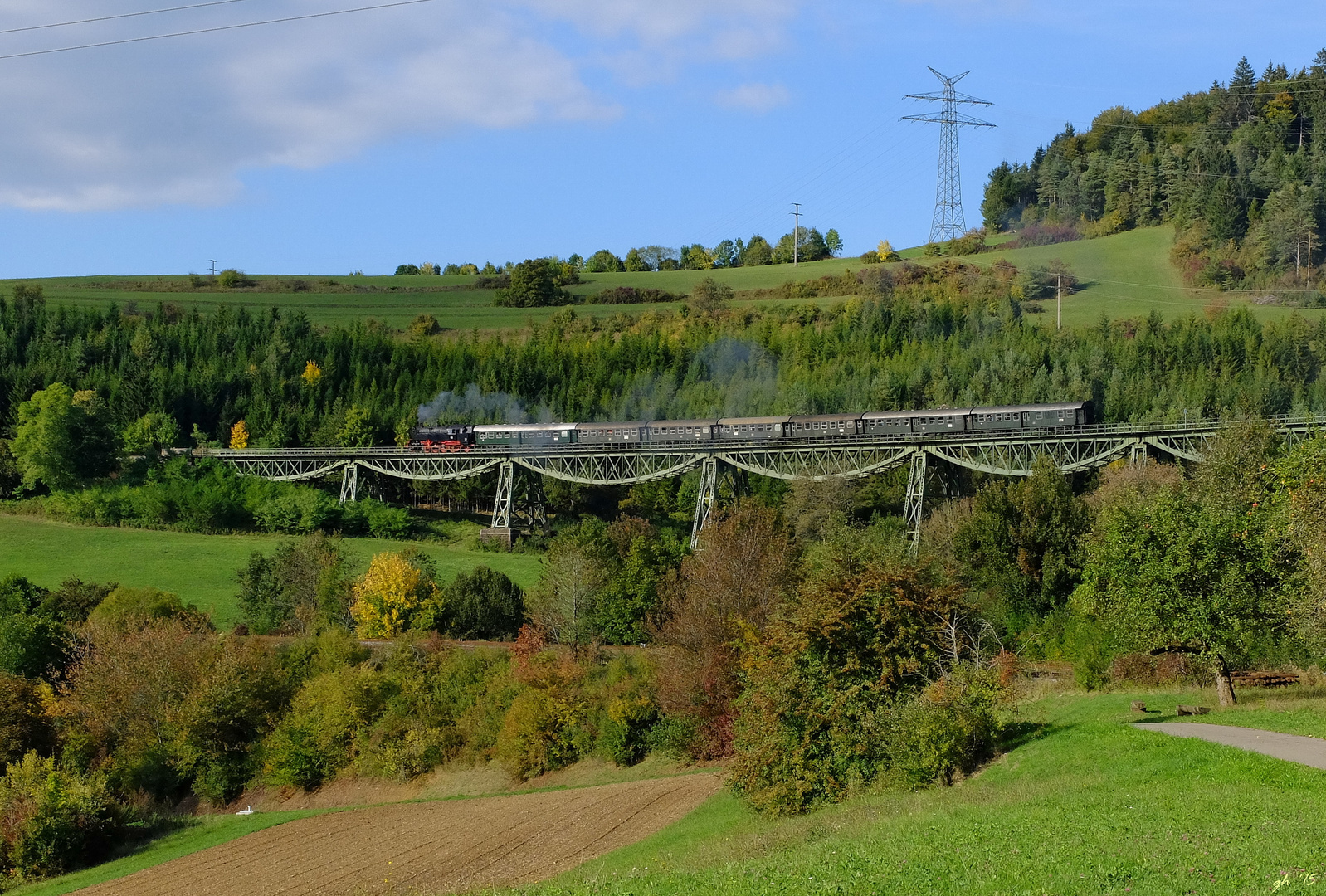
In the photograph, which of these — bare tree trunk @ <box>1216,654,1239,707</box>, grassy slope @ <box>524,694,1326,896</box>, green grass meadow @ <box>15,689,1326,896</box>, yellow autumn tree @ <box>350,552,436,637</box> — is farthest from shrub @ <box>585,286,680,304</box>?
grassy slope @ <box>524,694,1326,896</box>

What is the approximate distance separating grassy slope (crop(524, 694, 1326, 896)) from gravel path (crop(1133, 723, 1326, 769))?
661 millimetres

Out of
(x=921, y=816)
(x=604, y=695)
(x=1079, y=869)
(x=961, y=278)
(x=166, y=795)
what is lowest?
(x=166, y=795)

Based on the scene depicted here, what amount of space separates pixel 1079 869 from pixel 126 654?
45.8m

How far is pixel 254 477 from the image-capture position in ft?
309

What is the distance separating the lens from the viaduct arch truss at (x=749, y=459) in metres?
71.2

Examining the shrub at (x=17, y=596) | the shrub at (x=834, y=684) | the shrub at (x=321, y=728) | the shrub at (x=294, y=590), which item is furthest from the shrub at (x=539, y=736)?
the shrub at (x=17, y=596)

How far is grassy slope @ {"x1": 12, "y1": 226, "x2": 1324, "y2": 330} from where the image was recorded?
115938 mm

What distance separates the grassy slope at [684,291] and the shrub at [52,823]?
311 ft

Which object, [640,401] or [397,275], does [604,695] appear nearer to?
[640,401]

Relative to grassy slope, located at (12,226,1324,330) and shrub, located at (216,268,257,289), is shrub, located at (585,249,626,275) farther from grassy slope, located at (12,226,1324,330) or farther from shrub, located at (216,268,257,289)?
shrub, located at (216,268,257,289)

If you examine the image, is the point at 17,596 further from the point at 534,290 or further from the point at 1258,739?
the point at 534,290

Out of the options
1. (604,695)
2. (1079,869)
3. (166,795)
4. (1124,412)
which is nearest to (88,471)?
(166,795)

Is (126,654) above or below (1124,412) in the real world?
below

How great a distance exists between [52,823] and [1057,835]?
33.8 meters
